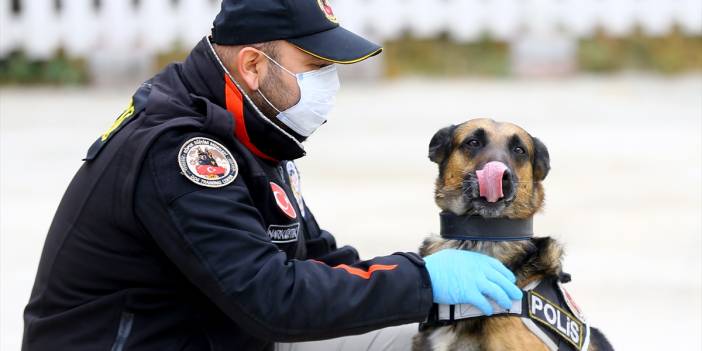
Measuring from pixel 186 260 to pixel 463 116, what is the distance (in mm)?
5986

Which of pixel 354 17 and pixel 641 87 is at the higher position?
pixel 354 17

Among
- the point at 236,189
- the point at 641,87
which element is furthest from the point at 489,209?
the point at 641,87

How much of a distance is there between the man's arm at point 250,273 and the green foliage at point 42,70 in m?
7.76

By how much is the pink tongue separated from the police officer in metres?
0.21

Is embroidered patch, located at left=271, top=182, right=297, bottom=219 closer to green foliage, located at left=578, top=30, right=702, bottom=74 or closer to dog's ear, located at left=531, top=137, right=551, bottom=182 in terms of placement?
dog's ear, located at left=531, top=137, right=551, bottom=182

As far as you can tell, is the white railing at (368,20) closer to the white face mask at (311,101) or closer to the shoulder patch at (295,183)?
the shoulder patch at (295,183)

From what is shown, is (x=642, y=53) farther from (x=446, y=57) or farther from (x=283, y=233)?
(x=283, y=233)

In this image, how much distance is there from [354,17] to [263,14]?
7.41 meters

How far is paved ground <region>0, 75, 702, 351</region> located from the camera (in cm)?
518

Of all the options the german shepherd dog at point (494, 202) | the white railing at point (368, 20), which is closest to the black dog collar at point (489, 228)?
the german shepherd dog at point (494, 202)

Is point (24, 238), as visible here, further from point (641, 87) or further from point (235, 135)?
point (641, 87)

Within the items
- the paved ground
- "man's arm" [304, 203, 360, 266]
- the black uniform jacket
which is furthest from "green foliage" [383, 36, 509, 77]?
the black uniform jacket

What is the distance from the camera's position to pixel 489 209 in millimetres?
2982

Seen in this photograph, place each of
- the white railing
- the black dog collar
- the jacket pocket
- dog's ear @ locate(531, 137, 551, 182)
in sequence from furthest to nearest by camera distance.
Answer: the white railing
dog's ear @ locate(531, 137, 551, 182)
the black dog collar
the jacket pocket
